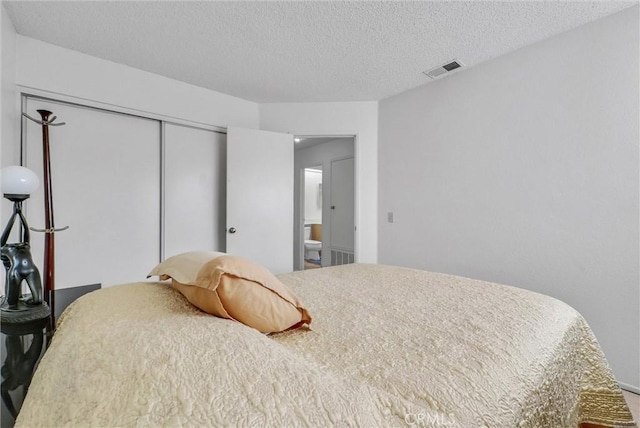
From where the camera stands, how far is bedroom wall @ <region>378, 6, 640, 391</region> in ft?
6.27

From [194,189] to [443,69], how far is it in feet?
8.68

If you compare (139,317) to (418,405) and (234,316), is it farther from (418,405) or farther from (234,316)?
(418,405)

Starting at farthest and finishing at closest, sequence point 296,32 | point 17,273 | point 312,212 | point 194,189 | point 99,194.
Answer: point 312,212, point 194,189, point 99,194, point 296,32, point 17,273

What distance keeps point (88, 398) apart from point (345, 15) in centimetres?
224

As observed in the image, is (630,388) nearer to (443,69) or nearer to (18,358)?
(443,69)

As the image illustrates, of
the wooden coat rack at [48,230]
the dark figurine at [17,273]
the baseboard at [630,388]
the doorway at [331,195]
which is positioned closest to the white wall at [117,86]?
the wooden coat rack at [48,230]

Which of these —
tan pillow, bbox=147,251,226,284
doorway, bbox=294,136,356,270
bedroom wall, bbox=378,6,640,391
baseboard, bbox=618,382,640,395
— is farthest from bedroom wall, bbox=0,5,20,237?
baseboard, bbox=618,382,640,395

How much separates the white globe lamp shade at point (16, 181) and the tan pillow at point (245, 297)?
74 centimetres

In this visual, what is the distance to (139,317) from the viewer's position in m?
0.84

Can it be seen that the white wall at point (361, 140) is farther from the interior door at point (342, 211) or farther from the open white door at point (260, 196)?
the interior door at point (342, 211)

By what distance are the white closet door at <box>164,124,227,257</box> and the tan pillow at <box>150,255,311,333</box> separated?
2259mm

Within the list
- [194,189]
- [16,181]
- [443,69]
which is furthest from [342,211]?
[16,181]

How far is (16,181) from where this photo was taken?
1.09m

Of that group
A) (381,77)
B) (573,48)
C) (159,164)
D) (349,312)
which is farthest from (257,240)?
(573,48)
